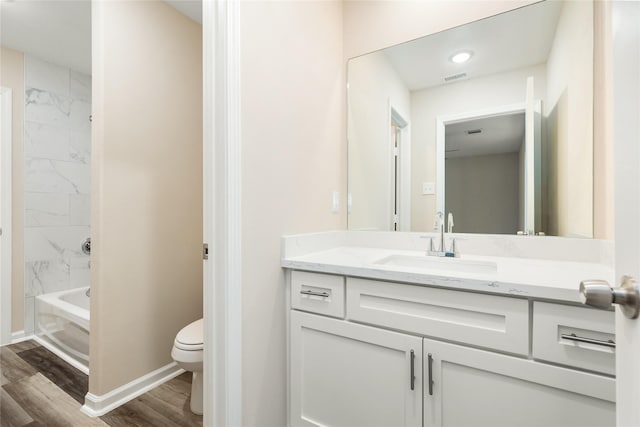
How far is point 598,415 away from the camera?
2.61 ft

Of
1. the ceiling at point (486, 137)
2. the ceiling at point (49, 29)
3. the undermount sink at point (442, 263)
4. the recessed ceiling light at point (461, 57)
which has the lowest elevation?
the undermount sink at point (442, 263)

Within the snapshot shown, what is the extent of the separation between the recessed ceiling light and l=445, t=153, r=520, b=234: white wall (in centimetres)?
51

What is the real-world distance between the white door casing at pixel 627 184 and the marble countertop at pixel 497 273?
407mm

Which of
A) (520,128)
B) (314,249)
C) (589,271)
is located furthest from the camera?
(314,249)

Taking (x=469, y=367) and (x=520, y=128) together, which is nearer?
(x=469, y=367)

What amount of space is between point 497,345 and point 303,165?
1.08m

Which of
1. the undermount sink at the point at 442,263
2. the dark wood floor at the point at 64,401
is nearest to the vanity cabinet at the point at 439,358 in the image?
the undermount sink at the point at 442,263

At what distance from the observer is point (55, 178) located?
2703mm

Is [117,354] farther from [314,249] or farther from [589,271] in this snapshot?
[589,271]

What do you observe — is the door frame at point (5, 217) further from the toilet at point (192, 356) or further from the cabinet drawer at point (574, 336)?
the cabinet drawer at point (574, 336)

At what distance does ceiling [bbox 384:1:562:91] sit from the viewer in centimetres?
137

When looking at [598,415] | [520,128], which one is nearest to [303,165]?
[520,128]

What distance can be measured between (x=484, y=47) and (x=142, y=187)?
205 cm

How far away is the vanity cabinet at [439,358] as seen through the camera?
817 millimetres
